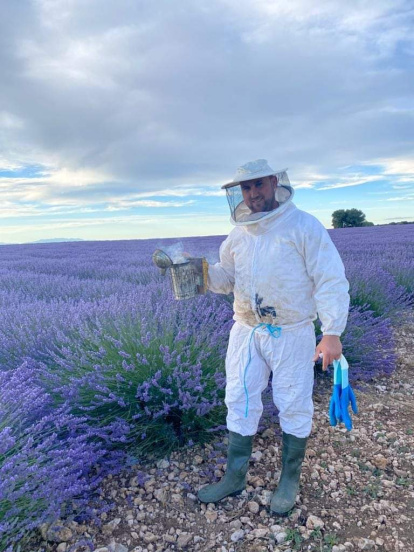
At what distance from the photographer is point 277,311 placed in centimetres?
195

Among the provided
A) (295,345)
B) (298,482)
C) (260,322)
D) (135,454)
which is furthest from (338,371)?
(135,454)

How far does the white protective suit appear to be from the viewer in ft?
6.08

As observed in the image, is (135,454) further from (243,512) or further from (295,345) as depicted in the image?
(295,345)

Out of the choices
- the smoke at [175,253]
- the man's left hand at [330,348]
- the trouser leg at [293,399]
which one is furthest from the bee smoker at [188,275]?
the man's left hand at [330,348]

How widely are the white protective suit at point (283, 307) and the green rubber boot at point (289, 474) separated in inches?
2.3

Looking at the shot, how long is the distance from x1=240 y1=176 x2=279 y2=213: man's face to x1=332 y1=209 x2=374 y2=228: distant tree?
31916 millimetres

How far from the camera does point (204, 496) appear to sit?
6.76ft

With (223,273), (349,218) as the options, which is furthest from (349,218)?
(223,273)

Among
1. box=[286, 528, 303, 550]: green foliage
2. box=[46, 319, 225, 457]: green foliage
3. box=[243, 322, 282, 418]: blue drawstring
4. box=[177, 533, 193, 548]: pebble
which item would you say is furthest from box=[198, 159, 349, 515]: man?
box=[46, 319, 225, 457]: green foliage

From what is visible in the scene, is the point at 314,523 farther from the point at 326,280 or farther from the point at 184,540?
the point at 326,280

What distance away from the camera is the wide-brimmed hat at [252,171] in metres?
1.87

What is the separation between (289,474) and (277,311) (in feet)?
2.70

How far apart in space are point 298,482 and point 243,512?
1.01 ft

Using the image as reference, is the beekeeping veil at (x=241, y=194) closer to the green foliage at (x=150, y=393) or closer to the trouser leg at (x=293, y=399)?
the trouser leg at (x=293, y=399)
